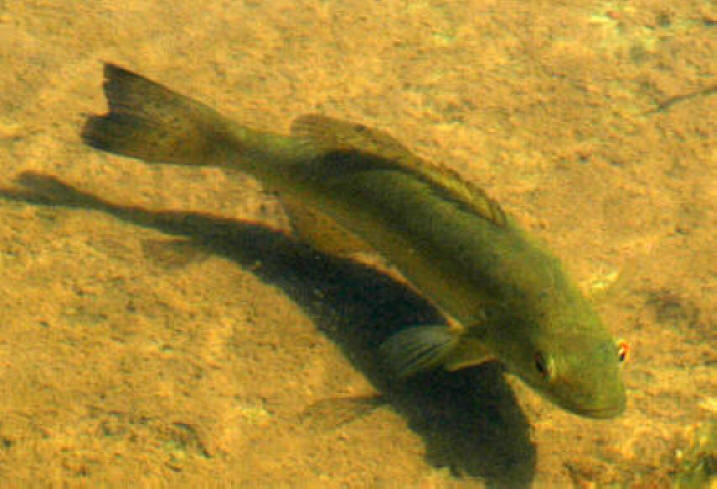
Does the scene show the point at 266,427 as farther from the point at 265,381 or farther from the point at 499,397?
the point at 499,397

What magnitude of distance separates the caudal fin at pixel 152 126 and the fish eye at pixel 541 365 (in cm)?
195

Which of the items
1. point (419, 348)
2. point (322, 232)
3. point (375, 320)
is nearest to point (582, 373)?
point (419, 348)

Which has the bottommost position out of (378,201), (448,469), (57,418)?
(448,469)

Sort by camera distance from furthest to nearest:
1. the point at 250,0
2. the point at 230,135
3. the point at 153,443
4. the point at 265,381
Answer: the point at 250,0 < the point at 230,135 < the point at 265,381 < the point at 153,443

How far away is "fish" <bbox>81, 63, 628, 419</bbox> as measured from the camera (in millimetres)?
3719

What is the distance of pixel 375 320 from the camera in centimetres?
441

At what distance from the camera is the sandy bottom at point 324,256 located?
12.7ft

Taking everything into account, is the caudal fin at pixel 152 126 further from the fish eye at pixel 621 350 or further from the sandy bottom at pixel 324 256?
the fish eye at pixel 621 350

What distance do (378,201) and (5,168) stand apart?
2164mm

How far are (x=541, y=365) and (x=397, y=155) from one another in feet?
4.33

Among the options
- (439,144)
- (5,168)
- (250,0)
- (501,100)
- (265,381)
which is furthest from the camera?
(250,0)

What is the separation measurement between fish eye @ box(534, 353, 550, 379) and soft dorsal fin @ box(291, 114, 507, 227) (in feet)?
2.35

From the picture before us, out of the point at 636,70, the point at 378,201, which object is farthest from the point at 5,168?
the point at 636,70

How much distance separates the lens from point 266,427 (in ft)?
12.8
